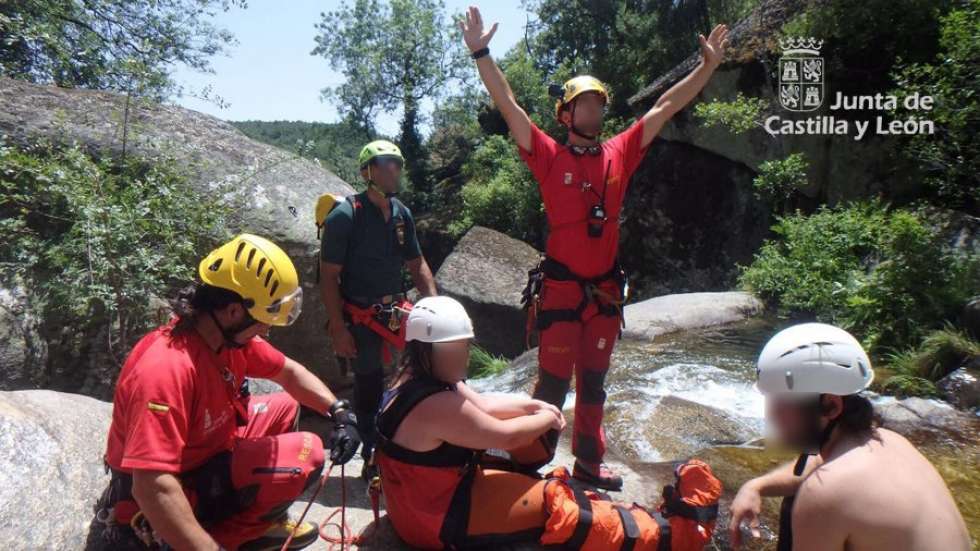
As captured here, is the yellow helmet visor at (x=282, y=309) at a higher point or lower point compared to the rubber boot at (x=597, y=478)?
higher

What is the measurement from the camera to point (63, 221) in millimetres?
5223

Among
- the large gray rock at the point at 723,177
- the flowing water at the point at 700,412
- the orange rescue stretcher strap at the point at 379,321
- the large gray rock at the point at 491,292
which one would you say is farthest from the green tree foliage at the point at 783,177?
the orange rescue stretcher strap at the point at 379,321

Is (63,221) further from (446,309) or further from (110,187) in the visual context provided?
(446,309)

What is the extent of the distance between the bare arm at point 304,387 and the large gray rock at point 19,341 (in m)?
2.91

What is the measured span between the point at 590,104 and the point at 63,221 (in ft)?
13.6

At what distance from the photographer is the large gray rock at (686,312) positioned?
9.15m

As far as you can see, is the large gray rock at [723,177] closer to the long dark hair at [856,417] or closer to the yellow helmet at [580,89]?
the yellow helmet at [580,89]

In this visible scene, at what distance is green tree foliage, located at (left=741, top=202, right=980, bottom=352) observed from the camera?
7133 mm

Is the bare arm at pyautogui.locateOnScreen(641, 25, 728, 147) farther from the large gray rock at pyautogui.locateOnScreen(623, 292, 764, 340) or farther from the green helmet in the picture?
A: the large gray rock at pyautogui.locateOnScreen(623, 292, 764, 340)

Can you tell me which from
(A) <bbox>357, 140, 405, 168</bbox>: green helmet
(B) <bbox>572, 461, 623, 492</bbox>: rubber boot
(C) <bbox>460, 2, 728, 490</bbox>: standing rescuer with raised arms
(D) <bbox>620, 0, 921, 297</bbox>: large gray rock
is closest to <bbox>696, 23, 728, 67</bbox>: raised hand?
(C) <bbox>460, 2, 728, 490</bbox>: standing rescuer with raised arms

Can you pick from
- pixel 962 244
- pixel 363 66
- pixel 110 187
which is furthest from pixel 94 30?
pixel 363 66

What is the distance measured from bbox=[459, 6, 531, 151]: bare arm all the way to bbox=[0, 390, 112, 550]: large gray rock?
9.03 feet

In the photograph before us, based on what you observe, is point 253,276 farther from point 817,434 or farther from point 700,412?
point 700,412

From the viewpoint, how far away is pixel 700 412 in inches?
234
